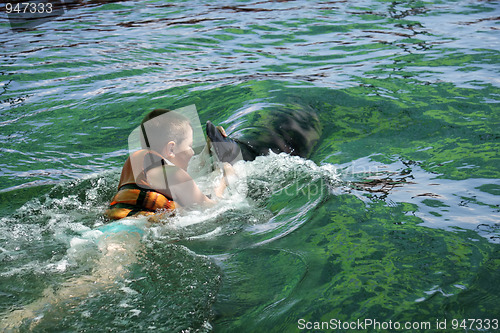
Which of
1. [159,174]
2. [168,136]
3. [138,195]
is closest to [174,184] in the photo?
[159,174]

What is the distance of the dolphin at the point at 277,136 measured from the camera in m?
4.41

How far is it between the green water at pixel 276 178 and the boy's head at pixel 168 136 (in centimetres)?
51

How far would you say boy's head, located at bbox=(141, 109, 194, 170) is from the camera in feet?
12.2

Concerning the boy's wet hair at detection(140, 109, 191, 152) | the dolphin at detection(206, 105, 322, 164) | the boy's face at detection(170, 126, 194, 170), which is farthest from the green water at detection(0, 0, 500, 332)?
the boy's wet hair at detection(140, 109, 191, 152)

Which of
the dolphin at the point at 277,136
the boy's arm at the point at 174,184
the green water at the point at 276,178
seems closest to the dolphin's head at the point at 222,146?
the dolphin at the point at 277,136

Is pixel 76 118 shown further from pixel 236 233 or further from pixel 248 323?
pixel 248 323

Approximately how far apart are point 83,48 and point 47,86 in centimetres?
178

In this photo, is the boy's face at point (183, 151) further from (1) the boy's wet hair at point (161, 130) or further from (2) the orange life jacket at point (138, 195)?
(2) the orange life jacket at point (138, 195)

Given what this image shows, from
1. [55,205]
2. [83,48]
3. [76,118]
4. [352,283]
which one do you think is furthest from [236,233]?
[83,48]

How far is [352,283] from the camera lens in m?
2.69

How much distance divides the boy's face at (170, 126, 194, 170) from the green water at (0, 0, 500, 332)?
1.51 feet

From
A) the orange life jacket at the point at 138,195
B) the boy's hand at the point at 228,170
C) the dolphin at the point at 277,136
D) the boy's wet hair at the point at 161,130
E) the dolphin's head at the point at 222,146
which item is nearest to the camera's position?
the orange life jacket at the point at 138,195

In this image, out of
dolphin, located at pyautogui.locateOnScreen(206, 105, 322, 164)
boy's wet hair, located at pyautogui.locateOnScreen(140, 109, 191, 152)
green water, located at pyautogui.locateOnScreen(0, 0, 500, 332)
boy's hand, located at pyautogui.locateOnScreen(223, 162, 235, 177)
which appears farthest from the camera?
dolphin, located at pyautogui.locateOnScreen(206, 105, 322, 164)

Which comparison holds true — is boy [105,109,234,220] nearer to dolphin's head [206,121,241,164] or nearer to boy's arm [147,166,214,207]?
boy's arm [147,166,214,207]
